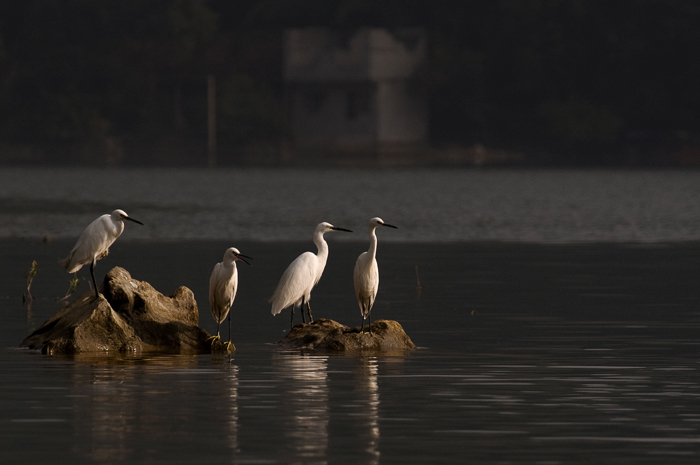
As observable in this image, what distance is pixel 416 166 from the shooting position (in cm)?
11319

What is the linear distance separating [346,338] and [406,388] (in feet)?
8.98

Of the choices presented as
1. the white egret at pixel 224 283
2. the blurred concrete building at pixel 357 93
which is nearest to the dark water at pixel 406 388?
the white egret at pixel 224 283

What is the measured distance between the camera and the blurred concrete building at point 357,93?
108 metres

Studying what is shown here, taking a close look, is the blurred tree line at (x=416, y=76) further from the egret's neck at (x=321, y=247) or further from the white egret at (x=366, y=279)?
the white egret at (x=366, y=279)

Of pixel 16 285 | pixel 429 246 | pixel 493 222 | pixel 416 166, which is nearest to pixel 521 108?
pixel 416 166

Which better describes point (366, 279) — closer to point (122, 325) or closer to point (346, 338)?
point (346, 338)

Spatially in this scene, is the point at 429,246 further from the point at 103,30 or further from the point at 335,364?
the point at 103,30

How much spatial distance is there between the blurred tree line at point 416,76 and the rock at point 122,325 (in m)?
89.2

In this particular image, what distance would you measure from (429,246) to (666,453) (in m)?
24.8

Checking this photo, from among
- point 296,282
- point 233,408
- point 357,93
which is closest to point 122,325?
point 296,282

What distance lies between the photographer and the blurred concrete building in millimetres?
107688

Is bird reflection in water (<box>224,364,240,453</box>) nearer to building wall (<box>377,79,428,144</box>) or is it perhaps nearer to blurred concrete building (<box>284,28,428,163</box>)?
building wall (<box>377,79,428,144</box>)

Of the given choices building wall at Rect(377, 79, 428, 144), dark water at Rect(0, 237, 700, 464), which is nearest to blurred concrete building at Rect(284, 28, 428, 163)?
building wall at Rect(377, 79, 428, 144)

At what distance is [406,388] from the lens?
47.6 feet
